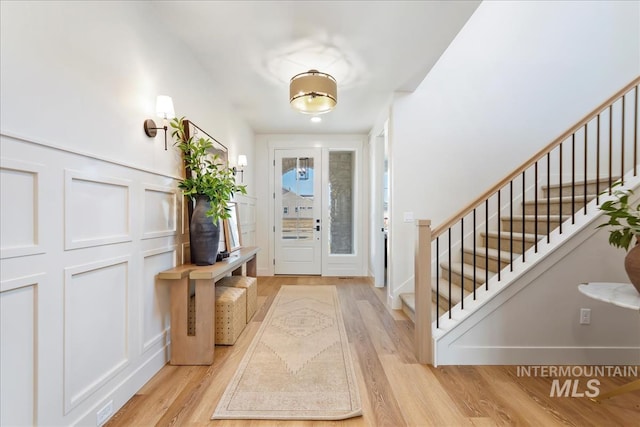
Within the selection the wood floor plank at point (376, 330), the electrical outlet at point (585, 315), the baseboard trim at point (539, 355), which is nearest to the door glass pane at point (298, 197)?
the wood floor plank at point (376, 330)

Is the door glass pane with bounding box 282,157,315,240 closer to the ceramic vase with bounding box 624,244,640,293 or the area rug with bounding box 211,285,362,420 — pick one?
the area rug with bounding box 211,285,362,420

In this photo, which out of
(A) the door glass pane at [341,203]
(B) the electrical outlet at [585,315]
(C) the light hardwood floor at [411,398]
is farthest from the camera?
(A) the door glass pane at [341,203]

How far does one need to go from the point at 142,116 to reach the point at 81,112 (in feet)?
1.71

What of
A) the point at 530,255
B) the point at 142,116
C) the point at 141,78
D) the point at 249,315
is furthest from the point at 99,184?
the point at 530,255

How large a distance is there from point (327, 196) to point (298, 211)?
0.59 metres

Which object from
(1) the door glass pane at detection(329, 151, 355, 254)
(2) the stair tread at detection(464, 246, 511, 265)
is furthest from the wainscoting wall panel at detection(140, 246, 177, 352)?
(1) the door glass pane at detection(329, 151, 355, 254)

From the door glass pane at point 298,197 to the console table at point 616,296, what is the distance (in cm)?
397

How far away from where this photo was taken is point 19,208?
1141 mm

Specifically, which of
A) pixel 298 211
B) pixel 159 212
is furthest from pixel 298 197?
pixel 159 212

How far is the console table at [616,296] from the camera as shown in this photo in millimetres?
1555

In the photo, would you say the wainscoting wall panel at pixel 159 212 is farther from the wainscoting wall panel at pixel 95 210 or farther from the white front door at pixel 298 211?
the white front door at pixel 298 211

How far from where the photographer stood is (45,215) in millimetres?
1236

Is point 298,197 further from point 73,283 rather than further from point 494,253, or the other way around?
point 73,283

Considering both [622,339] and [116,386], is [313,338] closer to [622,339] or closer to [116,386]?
[116,386]
